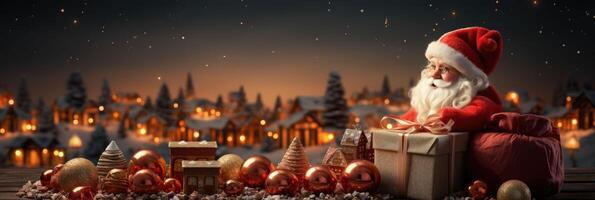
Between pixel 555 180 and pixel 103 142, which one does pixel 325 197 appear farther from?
pixel 103 142

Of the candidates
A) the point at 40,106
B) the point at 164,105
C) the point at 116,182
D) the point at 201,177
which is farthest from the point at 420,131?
the point at 40,106

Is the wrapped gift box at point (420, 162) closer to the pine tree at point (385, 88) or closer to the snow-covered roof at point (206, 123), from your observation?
the pine tree at point (385, 88)

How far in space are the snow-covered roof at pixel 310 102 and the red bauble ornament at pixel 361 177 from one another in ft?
18.6

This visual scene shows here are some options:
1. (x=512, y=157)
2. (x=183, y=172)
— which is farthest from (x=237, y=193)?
(x=512, y=157)

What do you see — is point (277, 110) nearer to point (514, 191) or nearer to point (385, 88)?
point (385, 88)

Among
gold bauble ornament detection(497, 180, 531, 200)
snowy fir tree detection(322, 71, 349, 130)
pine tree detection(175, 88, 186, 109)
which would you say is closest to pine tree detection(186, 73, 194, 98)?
pine tree detection(175, 88, 186, 109)

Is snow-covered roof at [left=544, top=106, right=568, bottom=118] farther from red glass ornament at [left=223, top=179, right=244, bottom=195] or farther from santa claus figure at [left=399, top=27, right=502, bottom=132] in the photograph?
red glass ornament at [left=223, top=179, right=244, bottom=195]

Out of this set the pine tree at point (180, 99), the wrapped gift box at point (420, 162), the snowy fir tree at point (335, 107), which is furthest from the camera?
the pine tree at point (180, 99)

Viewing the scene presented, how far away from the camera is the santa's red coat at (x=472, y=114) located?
3.46 metres

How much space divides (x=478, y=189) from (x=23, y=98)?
714cm

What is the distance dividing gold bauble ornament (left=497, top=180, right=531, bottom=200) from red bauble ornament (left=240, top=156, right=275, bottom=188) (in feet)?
4.10

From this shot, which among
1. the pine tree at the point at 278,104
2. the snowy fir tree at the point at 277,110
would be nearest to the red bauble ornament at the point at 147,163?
the snowy fir tree at the point at 277,110

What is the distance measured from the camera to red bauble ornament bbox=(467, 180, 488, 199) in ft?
11.1

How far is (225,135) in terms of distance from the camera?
9930mm
